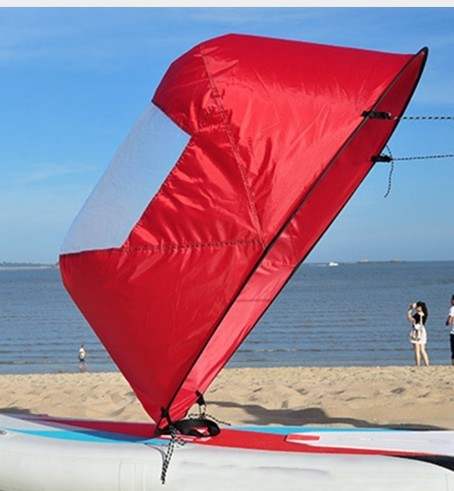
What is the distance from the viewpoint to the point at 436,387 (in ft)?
35.3

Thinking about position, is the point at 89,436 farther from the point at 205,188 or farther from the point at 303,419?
the point at 303,419

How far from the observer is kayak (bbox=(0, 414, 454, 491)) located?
5.16 metres

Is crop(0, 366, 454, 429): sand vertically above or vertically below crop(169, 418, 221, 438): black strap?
above

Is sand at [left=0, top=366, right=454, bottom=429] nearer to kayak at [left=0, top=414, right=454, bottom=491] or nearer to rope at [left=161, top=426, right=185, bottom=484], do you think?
kayak at [left=0, top=414, right=454, bottom=491]

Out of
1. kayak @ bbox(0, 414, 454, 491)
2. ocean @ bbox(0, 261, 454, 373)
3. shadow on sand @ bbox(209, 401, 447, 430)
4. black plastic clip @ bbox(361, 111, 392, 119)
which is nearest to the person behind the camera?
kayak @ bbox(0, 414, 454, 491)

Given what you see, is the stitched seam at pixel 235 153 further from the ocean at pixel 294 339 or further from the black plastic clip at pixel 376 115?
the ocean at pixel 294 339

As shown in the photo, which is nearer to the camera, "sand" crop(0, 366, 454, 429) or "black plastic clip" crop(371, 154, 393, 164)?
"black plastic clip" crop(371, 154, 393, 164)

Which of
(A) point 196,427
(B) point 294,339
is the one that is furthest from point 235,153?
(B) point 294,339

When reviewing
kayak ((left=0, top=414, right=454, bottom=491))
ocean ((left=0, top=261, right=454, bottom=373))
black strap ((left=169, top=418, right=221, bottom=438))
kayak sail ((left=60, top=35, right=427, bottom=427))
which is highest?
ocean ((left=0, top=261, right=454, bottom=373))

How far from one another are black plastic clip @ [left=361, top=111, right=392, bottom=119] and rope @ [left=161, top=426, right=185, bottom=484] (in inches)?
95.0

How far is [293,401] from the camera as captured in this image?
10094 millimetres

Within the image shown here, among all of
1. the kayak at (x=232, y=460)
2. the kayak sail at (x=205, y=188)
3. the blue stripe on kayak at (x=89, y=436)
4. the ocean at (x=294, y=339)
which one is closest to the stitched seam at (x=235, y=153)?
the kayak sail at (x=205, y=188)

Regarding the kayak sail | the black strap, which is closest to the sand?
the black strap

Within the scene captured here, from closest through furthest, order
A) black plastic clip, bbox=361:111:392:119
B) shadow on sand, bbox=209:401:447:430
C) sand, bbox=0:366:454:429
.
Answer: black plastic clip, bbox=361:111:392:119, shadow on sand, bbox=209:401:447:430, sand, bbox=0:366:454:429
